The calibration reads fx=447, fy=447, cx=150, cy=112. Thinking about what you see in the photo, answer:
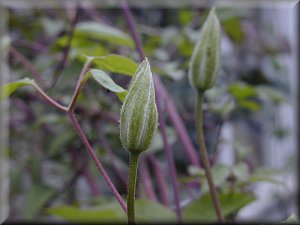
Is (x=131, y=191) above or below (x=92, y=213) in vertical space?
above

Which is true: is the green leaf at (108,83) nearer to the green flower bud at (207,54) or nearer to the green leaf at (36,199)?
the green flower bud at (207,54)

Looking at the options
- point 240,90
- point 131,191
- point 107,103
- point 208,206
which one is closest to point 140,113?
point 131,191

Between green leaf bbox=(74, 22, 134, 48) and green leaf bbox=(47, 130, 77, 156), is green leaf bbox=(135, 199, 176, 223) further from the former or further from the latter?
green leaf bbox=(47, 130, 77, 156)

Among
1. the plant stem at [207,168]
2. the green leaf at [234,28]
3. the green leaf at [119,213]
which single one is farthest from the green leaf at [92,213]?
the green leaf at [234,28]

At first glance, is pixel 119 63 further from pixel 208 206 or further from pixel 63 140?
pixel 63 140

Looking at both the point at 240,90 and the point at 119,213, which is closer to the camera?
the point at 119,213

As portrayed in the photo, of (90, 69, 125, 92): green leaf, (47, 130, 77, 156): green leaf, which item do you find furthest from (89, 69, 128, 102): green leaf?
(47, 130, 77, 156): green leaf
